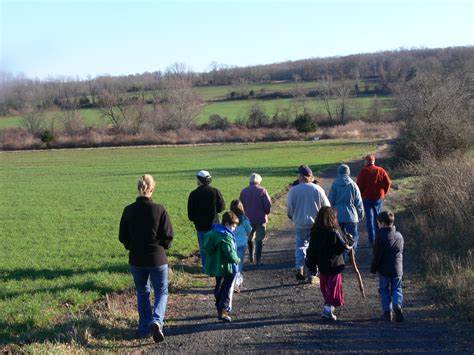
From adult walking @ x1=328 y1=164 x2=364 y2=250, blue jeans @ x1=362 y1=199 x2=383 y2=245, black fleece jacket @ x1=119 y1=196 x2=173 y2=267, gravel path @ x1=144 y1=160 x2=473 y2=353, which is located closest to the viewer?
gravel path @ x1=144 y1=160 x2=473 y2=353

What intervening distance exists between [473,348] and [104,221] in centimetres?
1473

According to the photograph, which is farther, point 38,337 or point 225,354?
point 38,337

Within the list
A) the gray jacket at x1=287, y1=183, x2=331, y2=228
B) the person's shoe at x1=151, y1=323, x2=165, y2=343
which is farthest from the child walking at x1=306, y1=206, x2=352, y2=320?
the person's shoe at x1=151, y1=323, x2=165, y2=343

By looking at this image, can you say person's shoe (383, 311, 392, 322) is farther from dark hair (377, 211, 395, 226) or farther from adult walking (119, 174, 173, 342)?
adult walking (119, 174, 173, 342)

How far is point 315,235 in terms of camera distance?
737cm

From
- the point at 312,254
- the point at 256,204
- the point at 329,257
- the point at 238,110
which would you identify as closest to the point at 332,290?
the point at 329,257

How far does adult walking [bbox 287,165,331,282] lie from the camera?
8.84 metres

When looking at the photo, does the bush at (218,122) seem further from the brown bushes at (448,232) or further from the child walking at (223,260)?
the child walking at (223,260)

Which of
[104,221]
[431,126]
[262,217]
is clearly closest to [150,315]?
[262,217]

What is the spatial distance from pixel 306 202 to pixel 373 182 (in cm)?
296

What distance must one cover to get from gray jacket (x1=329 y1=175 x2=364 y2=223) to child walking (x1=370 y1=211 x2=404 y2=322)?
249 centimetres

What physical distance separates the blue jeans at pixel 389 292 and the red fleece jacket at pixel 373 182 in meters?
4.29

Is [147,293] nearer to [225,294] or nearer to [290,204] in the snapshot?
[225,294]

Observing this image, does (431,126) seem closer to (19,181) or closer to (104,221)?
(104,221)
